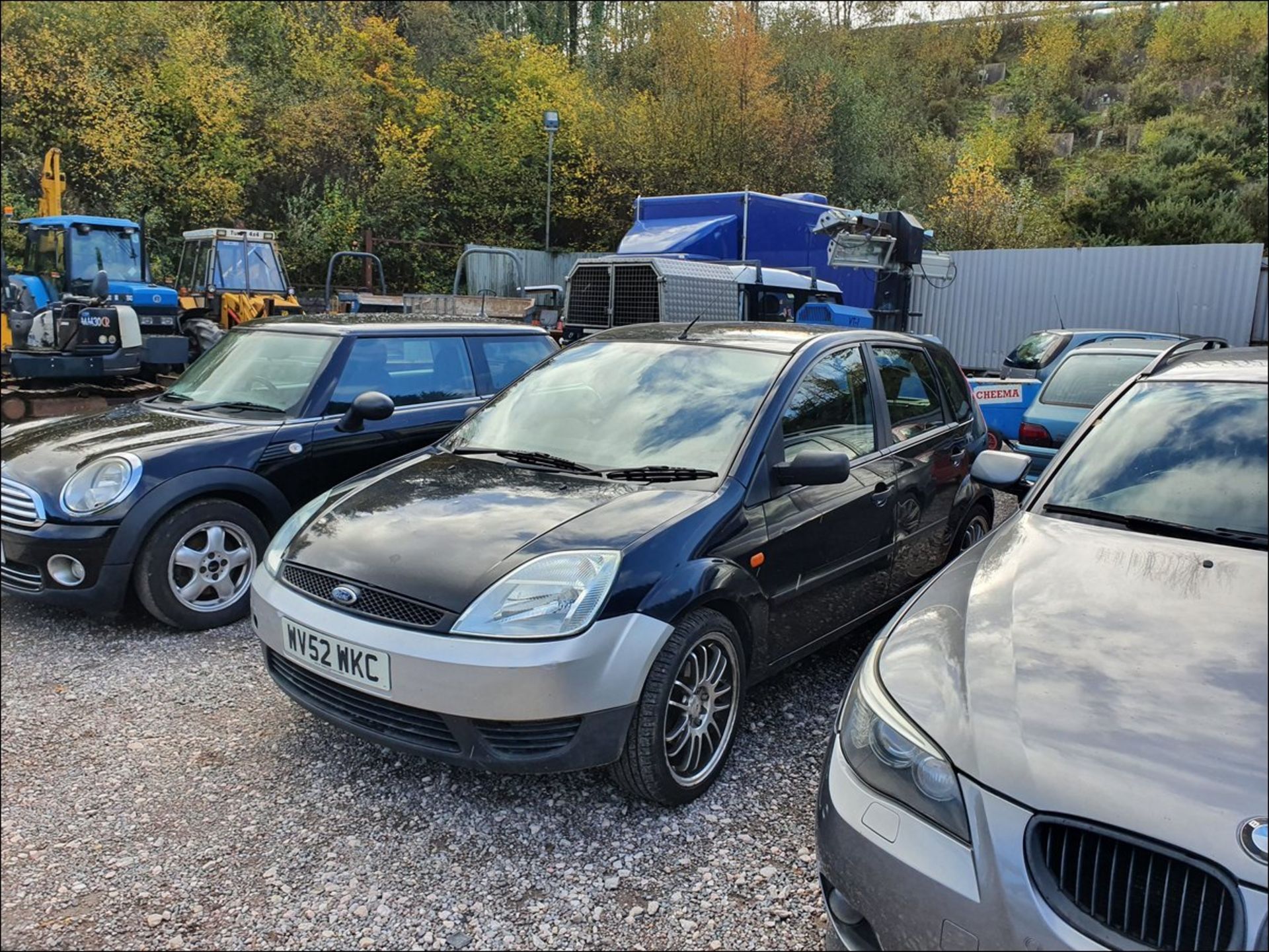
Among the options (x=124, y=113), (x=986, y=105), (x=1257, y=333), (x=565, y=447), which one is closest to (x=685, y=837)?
(x=565, y=447)

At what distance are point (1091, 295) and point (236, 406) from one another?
16.0 meters

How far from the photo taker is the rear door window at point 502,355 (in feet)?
19.2

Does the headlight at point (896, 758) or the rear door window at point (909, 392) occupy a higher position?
the rear door window at point (909, 392)

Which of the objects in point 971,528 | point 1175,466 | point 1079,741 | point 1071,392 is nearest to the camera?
point 1079,741

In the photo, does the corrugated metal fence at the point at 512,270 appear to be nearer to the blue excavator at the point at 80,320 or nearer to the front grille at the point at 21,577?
the blue excavator at the point at 80,320

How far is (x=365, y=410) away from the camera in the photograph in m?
4.76

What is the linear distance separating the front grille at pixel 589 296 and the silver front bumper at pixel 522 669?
797 centimetres

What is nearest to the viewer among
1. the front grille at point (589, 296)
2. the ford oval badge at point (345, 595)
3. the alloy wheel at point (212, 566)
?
the ford oval badge at point (345, 595)

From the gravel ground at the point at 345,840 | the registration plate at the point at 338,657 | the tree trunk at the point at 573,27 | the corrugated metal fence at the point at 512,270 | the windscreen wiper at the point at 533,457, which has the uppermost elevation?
the tree trunk at the point at 573,27

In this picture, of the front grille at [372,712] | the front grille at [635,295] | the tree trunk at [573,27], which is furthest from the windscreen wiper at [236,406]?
the tree trunk at [573,27]

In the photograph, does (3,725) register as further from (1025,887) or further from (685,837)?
(1025,887)

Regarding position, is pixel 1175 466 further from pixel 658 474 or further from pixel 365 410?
pixel 365 410

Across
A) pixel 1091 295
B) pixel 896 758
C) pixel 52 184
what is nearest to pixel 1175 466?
pixel 896 758

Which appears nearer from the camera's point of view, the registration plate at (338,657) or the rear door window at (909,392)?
the registration plate at (338,657)
